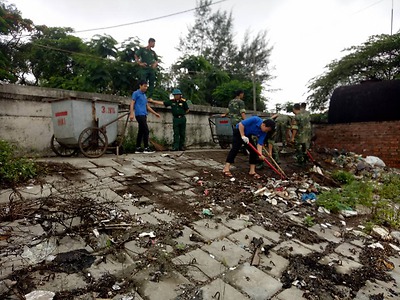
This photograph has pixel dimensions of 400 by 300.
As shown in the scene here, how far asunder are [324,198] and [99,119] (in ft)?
14.1

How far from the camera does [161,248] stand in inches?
87.7

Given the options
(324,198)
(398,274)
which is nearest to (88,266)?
(398,274)

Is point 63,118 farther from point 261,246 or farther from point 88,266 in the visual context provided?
point 261,246

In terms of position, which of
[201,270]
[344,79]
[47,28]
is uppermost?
[47,28]

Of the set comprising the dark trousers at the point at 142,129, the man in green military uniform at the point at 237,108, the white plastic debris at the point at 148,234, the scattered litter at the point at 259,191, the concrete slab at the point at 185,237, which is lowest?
the concrete slab at the point at 185,237

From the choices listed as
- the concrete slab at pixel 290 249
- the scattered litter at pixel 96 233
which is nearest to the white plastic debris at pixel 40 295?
the scattered litter at pixel 96 233

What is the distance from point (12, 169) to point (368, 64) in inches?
569

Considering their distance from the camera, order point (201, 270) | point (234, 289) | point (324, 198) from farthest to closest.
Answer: point (324, 198)
point (201, 270)
point (234, 289)

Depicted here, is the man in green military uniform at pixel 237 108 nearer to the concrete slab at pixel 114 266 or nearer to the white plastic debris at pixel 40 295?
the concrete slab at pixel 114 266

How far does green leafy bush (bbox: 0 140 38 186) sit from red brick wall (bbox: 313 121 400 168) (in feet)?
31.8

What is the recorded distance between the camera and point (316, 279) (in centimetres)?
213

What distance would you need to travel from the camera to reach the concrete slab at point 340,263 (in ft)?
7.70

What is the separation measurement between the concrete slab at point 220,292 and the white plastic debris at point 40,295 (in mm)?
1004

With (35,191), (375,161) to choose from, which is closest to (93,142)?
(35,191)
